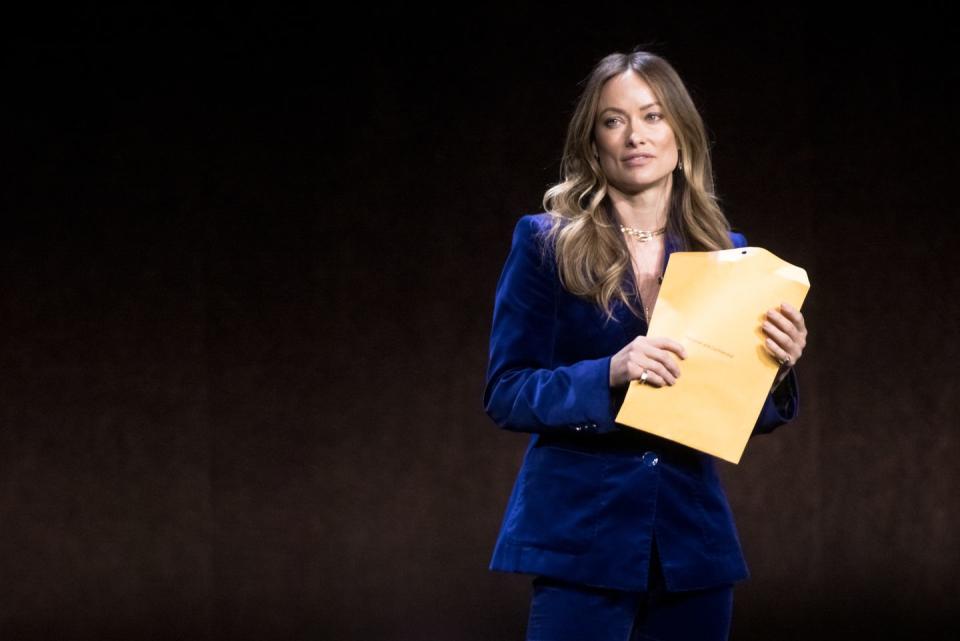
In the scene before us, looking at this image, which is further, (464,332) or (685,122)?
(464,332)

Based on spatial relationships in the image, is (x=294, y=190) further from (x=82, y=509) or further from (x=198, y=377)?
(x=82, y=509)

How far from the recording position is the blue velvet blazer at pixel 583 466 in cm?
150

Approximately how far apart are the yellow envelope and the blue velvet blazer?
73 millimetres

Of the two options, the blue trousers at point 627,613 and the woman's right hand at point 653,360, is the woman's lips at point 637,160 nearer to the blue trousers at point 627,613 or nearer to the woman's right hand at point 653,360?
the woman's right hand at point 653,360

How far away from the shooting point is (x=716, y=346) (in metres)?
1.48

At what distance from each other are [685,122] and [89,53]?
6.83 ft

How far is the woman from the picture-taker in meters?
1.50

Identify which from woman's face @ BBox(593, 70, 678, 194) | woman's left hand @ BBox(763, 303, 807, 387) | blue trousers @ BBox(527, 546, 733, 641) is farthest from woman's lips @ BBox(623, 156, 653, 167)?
blue trousers @ BBox(527, 546, 733, 641)

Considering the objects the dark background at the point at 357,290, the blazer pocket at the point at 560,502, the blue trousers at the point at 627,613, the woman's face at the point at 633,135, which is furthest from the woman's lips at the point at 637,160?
the dark background at the point at 357,290

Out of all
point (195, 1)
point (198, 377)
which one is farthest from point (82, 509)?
point (195, 1)

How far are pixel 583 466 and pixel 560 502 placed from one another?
0.05m

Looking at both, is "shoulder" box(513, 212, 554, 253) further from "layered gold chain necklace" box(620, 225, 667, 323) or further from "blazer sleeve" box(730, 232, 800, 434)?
"blazer sleeve" box(730, 232, 800, 434)

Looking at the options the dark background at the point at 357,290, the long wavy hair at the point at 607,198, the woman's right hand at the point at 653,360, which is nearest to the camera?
the woman's right hand at the point at 653,360

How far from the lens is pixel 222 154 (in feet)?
10.8
